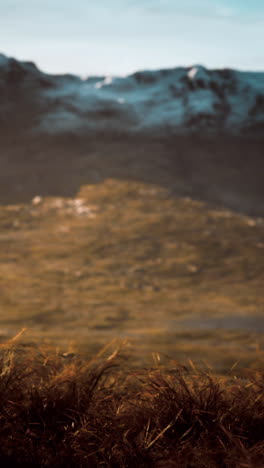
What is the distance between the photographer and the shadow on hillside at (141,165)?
25.0 ft

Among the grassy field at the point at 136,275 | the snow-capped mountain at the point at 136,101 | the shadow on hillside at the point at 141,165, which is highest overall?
the snow-capped mountain at the point at 136,101

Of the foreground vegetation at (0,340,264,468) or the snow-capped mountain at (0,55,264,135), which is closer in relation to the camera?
the foreground vegetation at (0,340,264,468)

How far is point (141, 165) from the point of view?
8.27 m

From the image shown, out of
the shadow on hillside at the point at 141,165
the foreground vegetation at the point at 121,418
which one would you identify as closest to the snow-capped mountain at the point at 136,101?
the shadow on hillside at the point at 141,165

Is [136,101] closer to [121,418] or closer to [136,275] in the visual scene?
[136,275]

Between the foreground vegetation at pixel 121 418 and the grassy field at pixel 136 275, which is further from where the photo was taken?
the grassy field at pixel 136 275

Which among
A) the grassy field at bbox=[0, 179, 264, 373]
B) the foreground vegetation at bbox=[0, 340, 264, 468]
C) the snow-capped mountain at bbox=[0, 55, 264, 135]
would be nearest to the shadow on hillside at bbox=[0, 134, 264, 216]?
the snow-capped mountain at bbox=[0, 55, 264, 135]

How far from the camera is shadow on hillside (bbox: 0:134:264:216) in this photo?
761 centimetres

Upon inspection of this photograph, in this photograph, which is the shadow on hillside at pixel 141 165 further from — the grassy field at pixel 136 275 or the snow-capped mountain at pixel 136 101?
the grassy field at pixel 136 275

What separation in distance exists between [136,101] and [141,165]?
5.48ft

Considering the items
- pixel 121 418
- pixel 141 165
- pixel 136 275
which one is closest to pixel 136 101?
pixel 141 165

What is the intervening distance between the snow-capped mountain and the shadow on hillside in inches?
11.1

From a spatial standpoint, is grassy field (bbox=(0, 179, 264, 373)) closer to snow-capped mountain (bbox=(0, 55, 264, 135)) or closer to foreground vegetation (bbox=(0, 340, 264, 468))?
foreground vegetation (bbox=(0, 340, 264, 468))

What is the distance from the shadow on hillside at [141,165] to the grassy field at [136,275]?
39 centimetres
